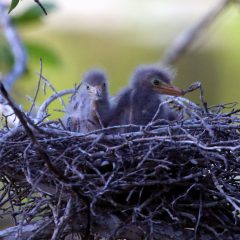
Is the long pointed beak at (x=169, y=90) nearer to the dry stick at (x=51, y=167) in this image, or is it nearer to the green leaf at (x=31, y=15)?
the dry stick at (x=51, y=167)

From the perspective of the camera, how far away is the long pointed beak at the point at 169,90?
402cm

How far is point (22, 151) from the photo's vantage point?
323cm

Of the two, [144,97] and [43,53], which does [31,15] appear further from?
[144,97]

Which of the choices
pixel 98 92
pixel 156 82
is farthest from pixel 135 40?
pixel 98 92

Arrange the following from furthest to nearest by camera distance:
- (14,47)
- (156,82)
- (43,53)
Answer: (43,53) < (14,47) < (156,82)

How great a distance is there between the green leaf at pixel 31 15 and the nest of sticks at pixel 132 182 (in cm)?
258

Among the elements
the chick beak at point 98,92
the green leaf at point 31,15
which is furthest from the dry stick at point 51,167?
the green leaf at point 31,15

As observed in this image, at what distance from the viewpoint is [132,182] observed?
3.15 metres

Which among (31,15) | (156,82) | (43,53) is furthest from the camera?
(43,53)

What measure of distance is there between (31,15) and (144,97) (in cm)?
196

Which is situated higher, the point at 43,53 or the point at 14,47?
the point at 43,53

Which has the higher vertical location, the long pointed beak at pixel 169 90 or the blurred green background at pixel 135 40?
the blurred green background at pixel 135 40

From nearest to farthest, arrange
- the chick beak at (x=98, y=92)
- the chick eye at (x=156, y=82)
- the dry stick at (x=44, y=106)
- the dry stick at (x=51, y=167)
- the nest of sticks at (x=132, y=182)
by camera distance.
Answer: the dry stick at (x=51, y=167) < the nest of sticks at (x=132, y=182) < the dry stick at (x=44, y=106) < the chick beak at (x=98, y=92) < the chick eye at (x=156, y=82)

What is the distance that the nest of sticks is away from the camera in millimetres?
3152
